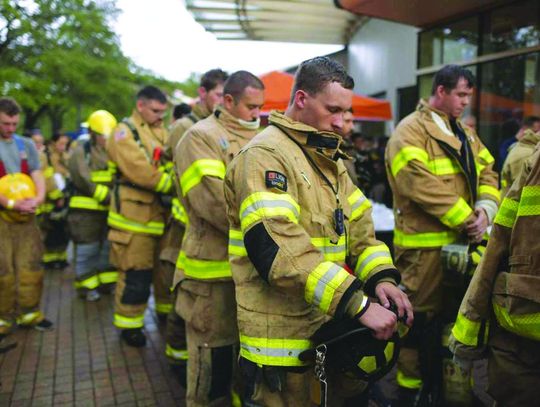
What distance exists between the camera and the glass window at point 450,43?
7727 millimetres

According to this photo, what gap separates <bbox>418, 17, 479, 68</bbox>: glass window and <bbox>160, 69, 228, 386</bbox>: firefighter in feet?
15.7

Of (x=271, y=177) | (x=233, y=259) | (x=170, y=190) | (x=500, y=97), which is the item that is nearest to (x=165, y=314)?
(x=170, y=190)

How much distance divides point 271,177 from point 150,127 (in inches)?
133

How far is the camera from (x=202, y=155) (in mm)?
3303

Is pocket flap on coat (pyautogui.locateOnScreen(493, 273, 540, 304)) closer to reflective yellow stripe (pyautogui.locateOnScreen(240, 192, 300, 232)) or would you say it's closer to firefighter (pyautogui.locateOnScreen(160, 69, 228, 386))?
reflective yellow stripe (pyautogui.locateOnScreen(240, 192, 300, 232))

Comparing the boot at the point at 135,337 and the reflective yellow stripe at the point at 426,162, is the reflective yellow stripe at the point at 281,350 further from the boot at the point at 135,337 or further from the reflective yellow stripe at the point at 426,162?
the boot at the point at 135,337

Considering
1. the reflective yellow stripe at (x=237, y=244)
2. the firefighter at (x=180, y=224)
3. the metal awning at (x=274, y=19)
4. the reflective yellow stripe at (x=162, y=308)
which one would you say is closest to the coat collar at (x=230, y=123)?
the firefighter at (x=180, y=224)

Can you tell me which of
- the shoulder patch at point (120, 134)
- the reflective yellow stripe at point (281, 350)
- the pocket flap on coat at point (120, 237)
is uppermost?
the shoulder patch at point (120, 134)

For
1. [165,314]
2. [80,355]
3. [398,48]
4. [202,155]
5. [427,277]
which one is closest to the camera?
[202,155]

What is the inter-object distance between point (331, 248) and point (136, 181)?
294 cm

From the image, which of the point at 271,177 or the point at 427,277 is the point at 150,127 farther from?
the point at 271,177

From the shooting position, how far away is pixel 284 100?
762 centimetres

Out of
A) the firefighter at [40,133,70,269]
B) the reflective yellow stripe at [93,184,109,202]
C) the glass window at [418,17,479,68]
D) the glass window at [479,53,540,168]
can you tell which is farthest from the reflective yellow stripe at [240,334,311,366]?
the glass window at [418,17,479,68]

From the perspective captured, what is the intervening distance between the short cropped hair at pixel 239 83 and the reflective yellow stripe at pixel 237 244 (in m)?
1.33
